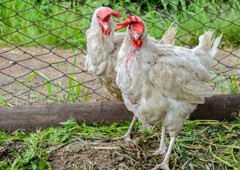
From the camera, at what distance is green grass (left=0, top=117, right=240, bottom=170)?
3.68 metres

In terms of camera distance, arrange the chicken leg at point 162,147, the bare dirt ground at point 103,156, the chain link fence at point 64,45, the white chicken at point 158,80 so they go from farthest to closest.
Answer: the chain link fence at point 64,45, the chicken leg at point 162,147, the bare dirt ground at point 103,156, the white chicken at point 158,80

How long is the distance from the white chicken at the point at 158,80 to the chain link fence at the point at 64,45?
2.97ft

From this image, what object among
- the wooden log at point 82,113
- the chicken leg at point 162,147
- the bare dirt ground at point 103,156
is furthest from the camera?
the wooden log at point 82,113

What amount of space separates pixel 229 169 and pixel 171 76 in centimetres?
75

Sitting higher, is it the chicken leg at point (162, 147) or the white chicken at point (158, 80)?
the white chicken at point (158, 80)

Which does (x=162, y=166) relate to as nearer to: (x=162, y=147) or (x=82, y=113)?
(x=162, y=147)

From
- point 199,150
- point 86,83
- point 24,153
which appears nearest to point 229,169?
point 199,150

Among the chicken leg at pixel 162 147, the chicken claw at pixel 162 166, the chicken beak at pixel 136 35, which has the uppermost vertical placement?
the chicken beak at pixel 136 35

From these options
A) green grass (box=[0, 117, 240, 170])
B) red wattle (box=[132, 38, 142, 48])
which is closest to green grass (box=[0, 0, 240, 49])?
green grass (box=[0, 117, 240, 170])

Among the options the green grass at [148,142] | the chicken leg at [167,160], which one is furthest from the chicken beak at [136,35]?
the green grass at [148,142]

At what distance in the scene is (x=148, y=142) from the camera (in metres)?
3.90

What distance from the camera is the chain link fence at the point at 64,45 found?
4.48 m

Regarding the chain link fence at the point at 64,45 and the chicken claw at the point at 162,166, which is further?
the chain link fence at the point at 64,45

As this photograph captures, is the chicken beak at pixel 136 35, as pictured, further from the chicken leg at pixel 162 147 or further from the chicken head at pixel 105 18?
the chicken leg at pixel 162 147
